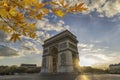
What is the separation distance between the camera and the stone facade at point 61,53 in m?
44.5

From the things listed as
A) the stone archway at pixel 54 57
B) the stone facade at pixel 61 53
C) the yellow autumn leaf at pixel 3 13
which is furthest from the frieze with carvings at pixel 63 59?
the yellow autumn leaf at pixel 3 13

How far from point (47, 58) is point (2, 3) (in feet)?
175

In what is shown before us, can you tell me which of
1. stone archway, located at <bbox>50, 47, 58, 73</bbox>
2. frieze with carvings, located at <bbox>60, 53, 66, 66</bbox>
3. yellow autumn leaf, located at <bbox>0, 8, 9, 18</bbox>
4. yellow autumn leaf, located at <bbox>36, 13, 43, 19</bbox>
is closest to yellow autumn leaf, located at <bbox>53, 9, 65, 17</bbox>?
yellow autumn leaf, located at <bbox>36, 13, 43, 19</bbox>

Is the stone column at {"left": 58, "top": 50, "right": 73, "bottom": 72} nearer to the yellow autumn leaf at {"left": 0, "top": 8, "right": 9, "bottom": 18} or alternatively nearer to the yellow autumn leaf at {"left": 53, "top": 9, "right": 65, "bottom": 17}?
the yellow autumn leaf at {"left": 53, "top": 9, "right": 65, "bottom": 17}

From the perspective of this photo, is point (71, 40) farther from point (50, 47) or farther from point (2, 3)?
point (2, 3)

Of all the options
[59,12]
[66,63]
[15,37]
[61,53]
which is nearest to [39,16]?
[59,12]

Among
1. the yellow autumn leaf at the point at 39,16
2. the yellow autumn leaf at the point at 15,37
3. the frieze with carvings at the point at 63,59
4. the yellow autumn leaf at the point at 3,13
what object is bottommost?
the yellow autumn leaf at the point at 15,37

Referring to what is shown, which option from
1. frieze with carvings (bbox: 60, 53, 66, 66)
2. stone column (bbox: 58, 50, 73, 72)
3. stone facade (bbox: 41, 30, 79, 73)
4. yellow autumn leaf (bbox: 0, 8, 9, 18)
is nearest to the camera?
yellow autumn leaf (bbox: 0, 8, 9, 18)

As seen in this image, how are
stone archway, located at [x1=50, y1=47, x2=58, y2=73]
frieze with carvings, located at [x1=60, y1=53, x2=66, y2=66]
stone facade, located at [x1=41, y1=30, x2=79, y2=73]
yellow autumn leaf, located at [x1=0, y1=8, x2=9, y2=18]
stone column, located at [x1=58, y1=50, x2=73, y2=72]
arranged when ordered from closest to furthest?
yellow autumn leaf, located at [x1=0, y1=8, x2=9, y2=18] → stone column, located at [x1=58, y1=50, x2=73, y2=72] → stone facade, located at [x1=41, y1=30, x2=79, y2=73] → frieze with carvings, located at [x1=60, y1=53, x2=66, y2=66] → stone archway, located at [x1=50, y1=47, x2=58, y2=73]

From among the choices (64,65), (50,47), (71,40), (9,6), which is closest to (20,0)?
(9,6)

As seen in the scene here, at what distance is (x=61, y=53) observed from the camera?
1857 inches

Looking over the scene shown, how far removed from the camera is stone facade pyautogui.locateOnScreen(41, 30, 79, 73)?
44.5 metres

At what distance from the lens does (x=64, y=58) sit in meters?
45.5

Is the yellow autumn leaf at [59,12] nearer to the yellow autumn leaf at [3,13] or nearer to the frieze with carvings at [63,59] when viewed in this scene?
the yellow autumn leaf at [3,13]
